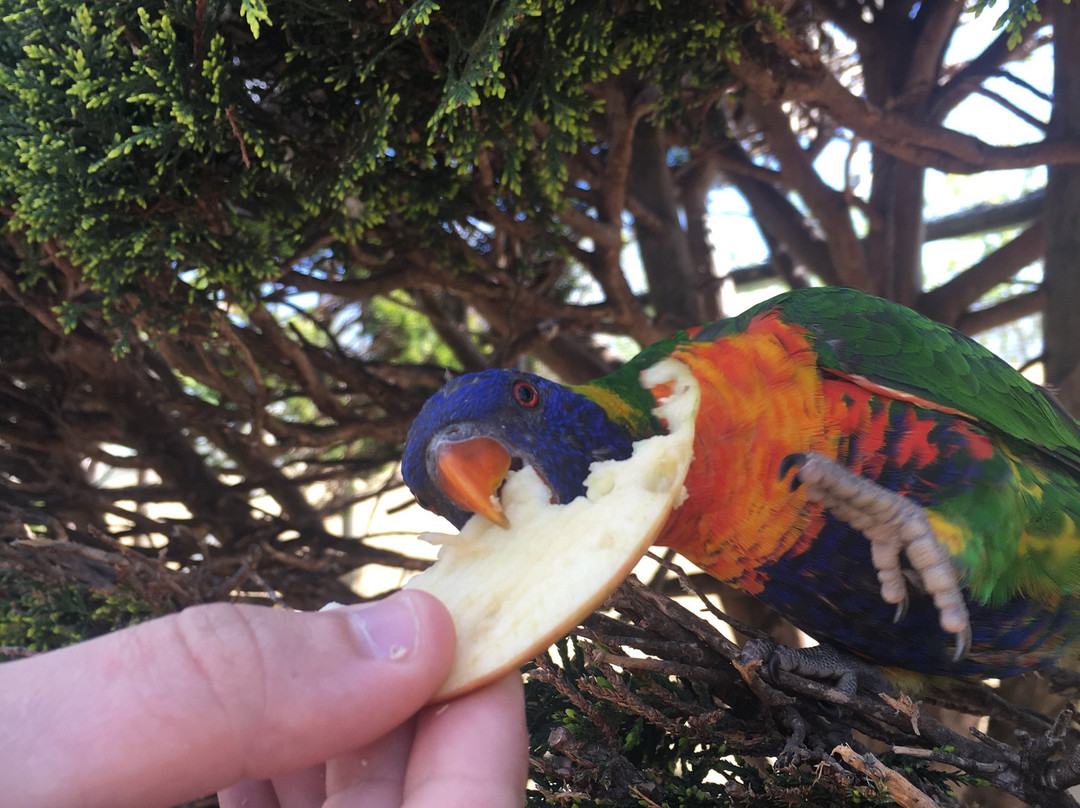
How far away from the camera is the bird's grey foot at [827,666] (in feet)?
4.90

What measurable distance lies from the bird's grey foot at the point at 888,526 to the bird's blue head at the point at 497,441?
0.38m

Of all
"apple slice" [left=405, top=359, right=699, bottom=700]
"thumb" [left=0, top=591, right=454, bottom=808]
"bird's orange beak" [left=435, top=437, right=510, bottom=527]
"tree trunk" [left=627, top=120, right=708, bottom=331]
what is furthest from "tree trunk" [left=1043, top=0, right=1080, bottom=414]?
"thumb" [left=0, top=591, right=454, bottom=808]

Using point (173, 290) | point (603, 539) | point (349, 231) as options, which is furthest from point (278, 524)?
point (603, 539)

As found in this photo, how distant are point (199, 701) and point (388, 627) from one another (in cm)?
27

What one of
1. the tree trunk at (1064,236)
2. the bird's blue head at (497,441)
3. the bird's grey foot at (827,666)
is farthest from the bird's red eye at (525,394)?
the tree trunk at (1064,236)

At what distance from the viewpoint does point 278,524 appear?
2.74 metres

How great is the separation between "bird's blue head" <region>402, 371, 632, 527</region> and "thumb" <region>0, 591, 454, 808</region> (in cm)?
33

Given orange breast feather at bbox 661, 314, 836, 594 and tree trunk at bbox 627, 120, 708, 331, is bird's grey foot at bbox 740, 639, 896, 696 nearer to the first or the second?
orange breast feather at bbox 661, 314, 836, 594

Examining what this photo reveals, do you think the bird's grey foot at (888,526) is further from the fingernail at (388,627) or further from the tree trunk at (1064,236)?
the tree trunk at (1064,236)

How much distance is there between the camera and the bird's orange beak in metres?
1.30

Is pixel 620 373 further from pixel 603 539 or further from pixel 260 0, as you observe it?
pixel 260 0

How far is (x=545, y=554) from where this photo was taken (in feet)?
4.20

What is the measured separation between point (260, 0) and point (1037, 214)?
3487 millimetres

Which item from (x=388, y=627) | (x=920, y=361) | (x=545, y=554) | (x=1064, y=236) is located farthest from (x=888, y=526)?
(x=1064, y=236)
